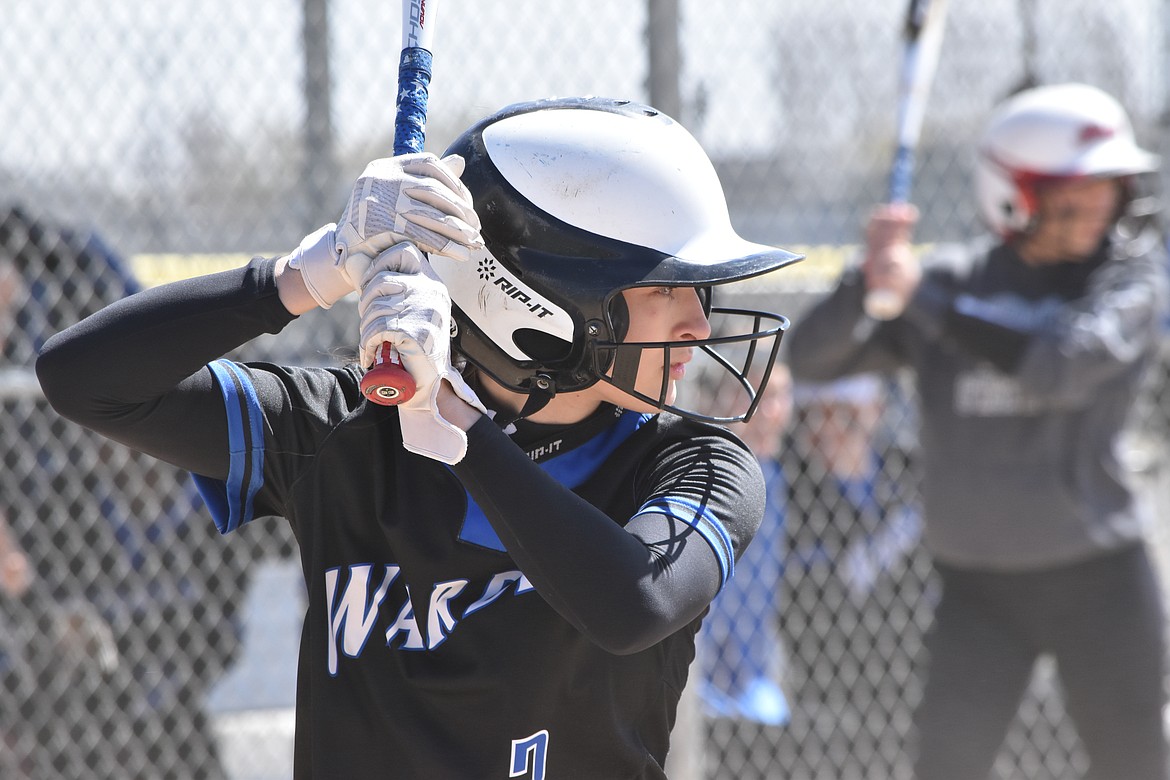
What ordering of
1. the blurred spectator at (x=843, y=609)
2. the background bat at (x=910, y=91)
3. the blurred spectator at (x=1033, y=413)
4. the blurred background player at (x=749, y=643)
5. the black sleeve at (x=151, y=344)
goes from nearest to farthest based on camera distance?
the black sleeve at (x=151, y=344), the blurred spectator at (x=1033, y=413), the background bat at (x=910, y=91), the blurred background player at (x=749, y=643), the blurred spectator at (x=843, y=609)

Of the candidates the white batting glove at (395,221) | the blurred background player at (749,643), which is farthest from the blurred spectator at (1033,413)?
the white batting glove at (395,221)

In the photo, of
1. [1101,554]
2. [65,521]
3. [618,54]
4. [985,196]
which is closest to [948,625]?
[1101,554]

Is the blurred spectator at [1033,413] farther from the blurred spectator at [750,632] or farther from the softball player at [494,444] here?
the softball player at [494,444]

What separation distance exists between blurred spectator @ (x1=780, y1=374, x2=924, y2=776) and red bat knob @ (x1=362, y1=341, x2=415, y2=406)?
8.97 ft

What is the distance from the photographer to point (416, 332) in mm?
1276

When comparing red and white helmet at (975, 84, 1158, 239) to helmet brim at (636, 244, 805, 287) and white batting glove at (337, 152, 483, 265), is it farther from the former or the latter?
white batting glove at (337, 152, 483, 265)

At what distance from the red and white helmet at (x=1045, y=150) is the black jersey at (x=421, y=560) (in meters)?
2.11

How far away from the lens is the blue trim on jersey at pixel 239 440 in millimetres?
1544

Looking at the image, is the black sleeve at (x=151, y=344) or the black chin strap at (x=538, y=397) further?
the black chin strap at (x=538, y=397)

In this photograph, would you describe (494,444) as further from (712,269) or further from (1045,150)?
(1045,150)

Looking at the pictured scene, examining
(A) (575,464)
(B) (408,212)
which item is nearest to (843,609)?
(A) (575,464)

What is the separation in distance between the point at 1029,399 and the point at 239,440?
2.30 meters

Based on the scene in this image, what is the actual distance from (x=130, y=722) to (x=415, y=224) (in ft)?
8.63

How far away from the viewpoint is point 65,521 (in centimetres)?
336
